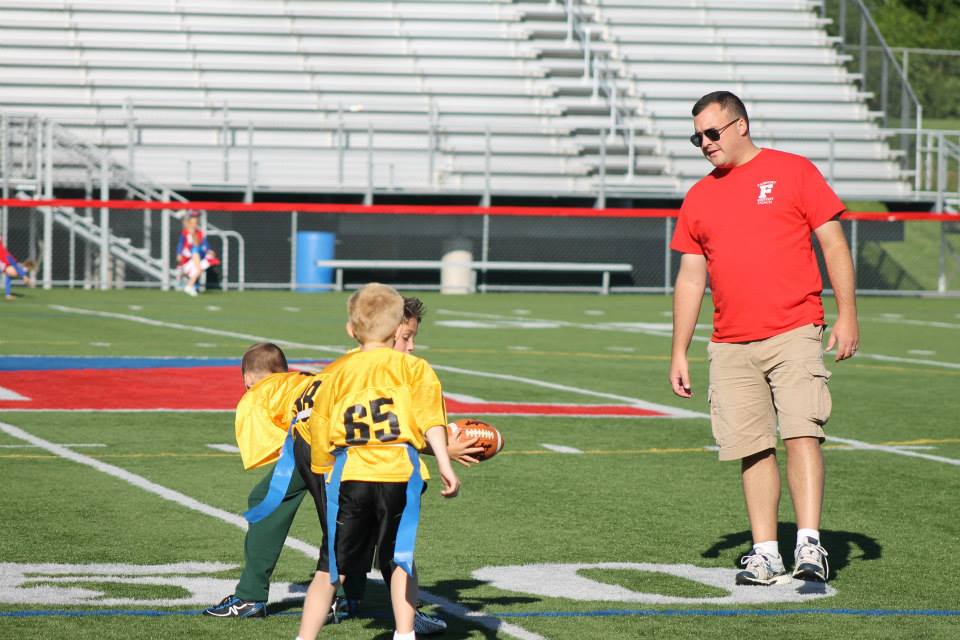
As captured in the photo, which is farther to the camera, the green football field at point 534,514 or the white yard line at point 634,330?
the white yard line at point 634,330

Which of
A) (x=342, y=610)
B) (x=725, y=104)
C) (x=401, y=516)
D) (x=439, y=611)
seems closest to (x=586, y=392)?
(x=725, y=104)

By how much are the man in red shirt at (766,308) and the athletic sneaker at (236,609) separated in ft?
6.25

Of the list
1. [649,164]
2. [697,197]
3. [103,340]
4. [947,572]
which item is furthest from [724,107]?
[649,164]

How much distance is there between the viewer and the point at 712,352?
6895 millimetres

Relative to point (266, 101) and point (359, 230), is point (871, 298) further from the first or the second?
point (266, 101)

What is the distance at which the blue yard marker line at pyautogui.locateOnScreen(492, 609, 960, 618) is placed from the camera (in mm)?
5965

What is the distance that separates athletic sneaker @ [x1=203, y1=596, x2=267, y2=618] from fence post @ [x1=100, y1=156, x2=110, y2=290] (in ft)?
72.2

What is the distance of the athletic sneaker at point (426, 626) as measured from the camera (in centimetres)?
564

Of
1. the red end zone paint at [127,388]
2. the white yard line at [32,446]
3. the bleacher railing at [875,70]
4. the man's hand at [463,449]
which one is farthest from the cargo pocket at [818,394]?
the bleacher railing at [875,70]

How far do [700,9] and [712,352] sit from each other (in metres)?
31.1

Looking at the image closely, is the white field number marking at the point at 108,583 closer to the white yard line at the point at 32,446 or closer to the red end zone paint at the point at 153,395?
the white yard line at the point at 32,446

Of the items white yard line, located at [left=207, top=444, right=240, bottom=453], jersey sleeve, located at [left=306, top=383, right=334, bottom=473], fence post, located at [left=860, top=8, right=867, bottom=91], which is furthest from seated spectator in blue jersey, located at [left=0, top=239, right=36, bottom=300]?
jersey sleeve, located at [left=306, top=383, right=334, bottom=473]

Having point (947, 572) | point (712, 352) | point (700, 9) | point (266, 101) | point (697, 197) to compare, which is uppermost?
A: point (700, 9)

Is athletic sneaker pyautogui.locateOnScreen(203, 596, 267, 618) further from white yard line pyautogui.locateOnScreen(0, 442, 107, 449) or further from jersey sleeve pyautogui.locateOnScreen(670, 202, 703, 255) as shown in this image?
white yard line pyautogui.locateOnScreen(0, 442, 107, 449)
